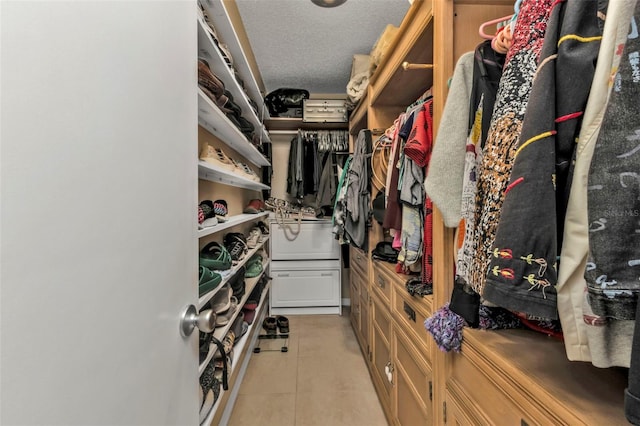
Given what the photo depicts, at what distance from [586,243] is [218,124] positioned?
128cm

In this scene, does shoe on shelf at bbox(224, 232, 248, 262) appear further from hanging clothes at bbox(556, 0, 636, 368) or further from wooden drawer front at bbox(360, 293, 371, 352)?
hanging clothes at bbox(556, 0, 636, 368)

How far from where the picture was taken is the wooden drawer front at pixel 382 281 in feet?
4.50

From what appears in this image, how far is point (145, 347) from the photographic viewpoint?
0.45m

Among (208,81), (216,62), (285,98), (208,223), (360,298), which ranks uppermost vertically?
(285,98)

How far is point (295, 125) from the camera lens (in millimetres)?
Answer: 2922

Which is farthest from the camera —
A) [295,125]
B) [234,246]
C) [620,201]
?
[295,125]

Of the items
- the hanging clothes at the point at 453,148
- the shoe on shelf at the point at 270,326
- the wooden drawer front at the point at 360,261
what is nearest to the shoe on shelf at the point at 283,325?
the shoe on shelf at the point at 270,326

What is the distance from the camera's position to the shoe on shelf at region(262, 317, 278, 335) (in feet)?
7.70

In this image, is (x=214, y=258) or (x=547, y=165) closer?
(x=547, y=165)

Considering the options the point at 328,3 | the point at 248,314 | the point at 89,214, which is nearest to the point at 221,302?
the point at 248,314

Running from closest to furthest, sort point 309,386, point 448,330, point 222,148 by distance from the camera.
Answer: point 448,330 → point 222,148 → point 309,386

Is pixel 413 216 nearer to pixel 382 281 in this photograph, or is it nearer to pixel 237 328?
pixel 382 281

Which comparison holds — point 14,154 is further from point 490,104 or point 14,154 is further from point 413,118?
point 413,118

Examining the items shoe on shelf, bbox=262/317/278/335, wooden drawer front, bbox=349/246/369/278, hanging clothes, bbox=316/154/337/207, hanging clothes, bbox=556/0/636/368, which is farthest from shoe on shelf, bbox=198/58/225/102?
shoe on shelf, bbox=262/317/278/335
